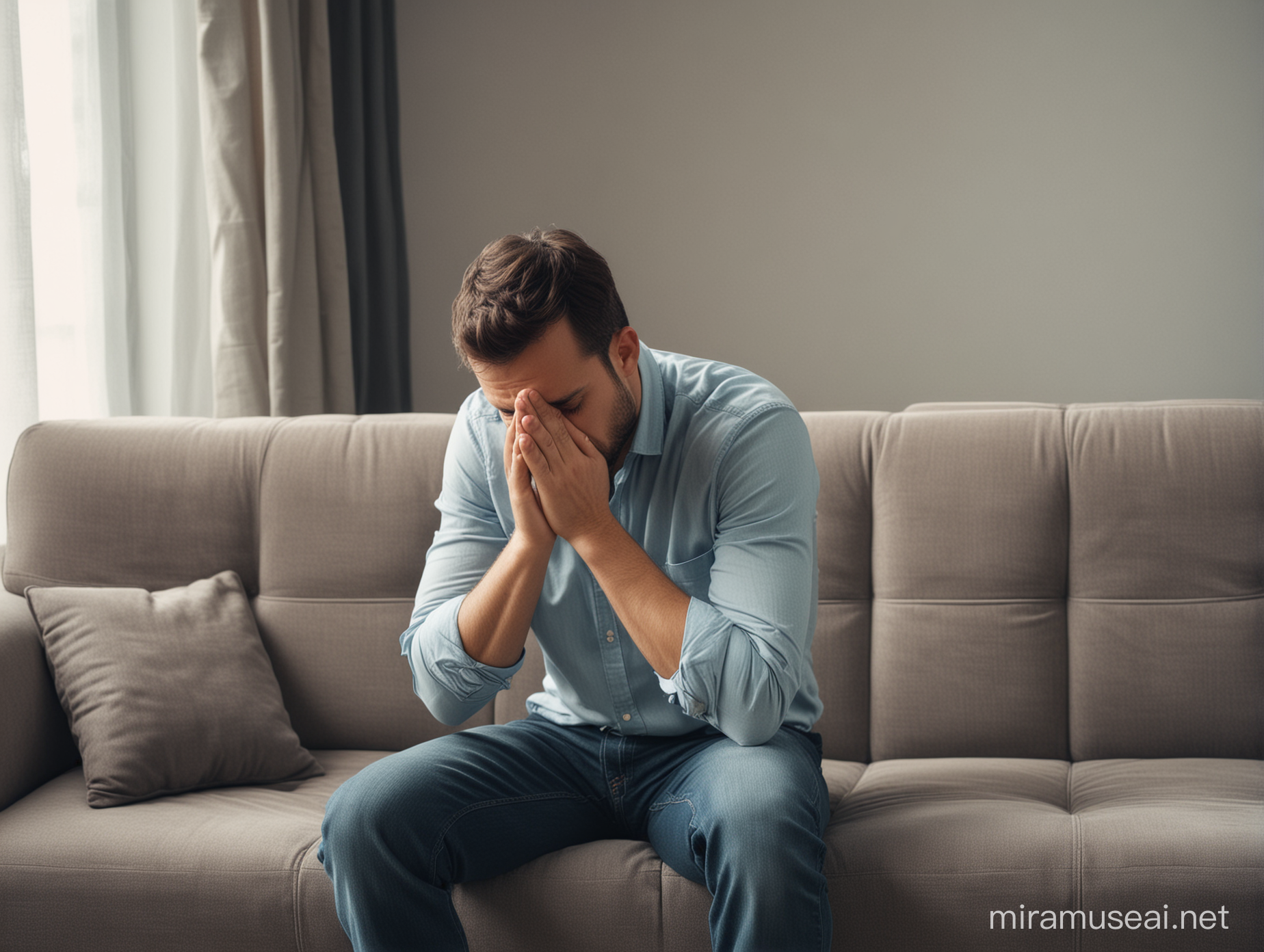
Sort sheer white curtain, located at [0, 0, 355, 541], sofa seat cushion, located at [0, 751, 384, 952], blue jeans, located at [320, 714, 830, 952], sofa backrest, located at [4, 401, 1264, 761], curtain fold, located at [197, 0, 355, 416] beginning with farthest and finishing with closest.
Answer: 1. curtain fold, located at [197, 0, 355, 416]
2. sheer white curtain, located at [0, 0, 355, 541]
3. sofa backrest, located at [4, 401, 1264, 761]
4. sofa seat cushion, located at [0, 751, 384, 952]
5. blue jeans, located at [320, 714, 830, 952]

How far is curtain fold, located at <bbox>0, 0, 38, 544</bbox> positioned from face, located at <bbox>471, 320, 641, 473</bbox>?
1184mm

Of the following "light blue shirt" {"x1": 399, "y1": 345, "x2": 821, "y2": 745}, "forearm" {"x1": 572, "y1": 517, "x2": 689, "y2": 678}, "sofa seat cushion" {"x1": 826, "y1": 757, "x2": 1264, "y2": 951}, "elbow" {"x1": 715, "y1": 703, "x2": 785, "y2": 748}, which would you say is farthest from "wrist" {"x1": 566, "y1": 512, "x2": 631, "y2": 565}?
"sofa seat cushion" {"x1": 826, "y1": 757, "x2": 1264, "y2": 951}

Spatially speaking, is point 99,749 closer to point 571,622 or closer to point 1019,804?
point 571,622

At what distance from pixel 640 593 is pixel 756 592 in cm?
13

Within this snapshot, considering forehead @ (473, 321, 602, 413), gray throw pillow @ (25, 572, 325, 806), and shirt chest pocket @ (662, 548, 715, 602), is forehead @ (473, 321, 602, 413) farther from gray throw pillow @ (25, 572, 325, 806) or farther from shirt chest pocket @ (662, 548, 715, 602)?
gray throw pillow @ (25, 572, 325, 806)

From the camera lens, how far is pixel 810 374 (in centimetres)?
285

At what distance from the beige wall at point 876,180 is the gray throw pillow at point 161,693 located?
1.39 m

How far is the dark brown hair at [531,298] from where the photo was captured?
1193 mm

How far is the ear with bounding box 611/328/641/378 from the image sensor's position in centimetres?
127

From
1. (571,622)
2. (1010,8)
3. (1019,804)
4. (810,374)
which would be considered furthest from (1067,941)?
(1010,8)

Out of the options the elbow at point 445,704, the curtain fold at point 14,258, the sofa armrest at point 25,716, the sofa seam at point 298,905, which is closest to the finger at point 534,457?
the elbow at point 445,704

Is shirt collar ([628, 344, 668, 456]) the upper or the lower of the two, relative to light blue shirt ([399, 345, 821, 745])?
upper

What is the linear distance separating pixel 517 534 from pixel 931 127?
193 cm

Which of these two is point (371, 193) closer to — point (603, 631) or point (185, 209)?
point (185, 209)
